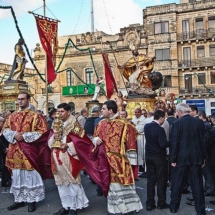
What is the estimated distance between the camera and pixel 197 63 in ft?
117

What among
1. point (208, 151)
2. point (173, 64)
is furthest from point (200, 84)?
point (208, 151)

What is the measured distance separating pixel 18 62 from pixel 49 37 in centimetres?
272

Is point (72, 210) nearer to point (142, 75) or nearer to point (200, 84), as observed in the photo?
point (142, 75)

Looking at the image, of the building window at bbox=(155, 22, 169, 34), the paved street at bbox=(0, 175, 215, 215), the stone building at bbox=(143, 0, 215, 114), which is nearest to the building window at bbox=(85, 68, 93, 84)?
the stone building at bbox=(143, 0, 215, 114)

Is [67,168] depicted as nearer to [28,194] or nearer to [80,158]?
[80,158]

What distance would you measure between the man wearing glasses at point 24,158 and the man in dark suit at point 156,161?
75.3 inches

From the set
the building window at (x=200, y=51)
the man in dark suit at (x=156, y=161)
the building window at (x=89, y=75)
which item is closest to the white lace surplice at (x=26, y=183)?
the man in dark suit at (x=156, y=161)

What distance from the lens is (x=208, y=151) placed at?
6.82 metres

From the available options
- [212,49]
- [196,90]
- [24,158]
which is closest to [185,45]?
[212,49]

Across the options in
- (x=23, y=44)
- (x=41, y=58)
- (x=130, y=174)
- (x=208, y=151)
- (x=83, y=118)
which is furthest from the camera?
(x=41, y=58)

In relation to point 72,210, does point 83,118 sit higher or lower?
higher

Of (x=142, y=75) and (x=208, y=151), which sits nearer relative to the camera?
(x=208, y=151)

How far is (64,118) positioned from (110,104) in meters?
0.83

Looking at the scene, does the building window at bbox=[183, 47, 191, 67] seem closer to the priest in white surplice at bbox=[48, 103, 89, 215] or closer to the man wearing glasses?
the man wearing glasses
